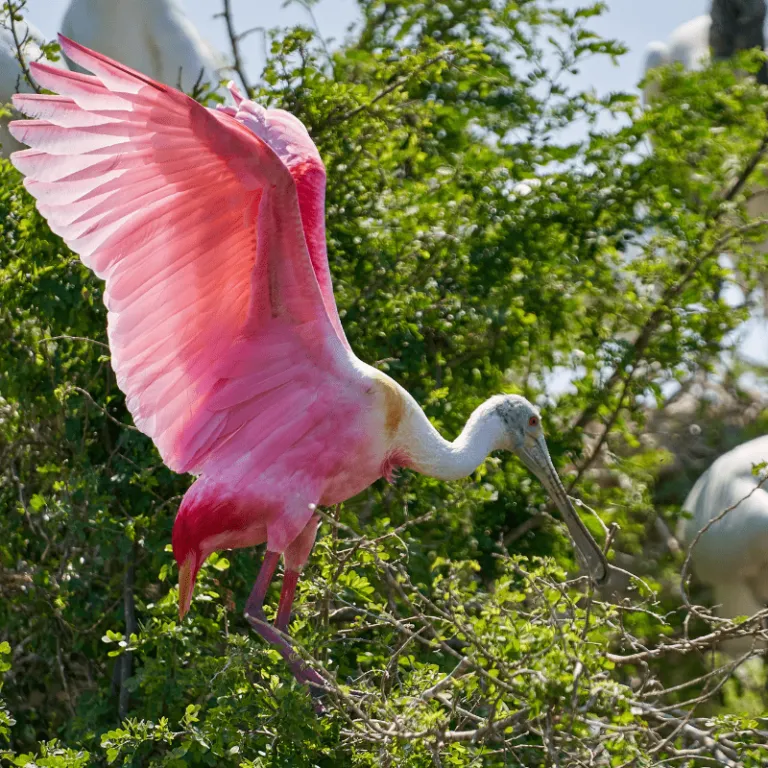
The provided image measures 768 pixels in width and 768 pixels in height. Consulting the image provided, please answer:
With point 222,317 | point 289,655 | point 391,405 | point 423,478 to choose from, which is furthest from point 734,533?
point 222,317

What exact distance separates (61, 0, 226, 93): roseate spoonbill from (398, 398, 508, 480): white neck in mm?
4117

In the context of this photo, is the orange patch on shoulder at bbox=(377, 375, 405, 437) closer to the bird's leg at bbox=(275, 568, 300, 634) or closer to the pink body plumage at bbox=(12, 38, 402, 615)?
the pink body plumage at bbox=(12, 38, 402, 615)

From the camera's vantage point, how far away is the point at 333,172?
524 centimetres

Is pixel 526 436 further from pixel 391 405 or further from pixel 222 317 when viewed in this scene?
pixel 222 317

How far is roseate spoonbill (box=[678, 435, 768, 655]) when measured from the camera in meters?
7.33

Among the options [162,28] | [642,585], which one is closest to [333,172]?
[642,585]

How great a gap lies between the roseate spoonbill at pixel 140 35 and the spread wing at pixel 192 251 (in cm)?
374

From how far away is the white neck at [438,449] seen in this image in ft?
14.1

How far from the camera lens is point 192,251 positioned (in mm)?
3936

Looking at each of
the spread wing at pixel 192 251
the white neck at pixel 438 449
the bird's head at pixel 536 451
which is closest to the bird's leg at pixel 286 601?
the spread wing at pixel 192 251

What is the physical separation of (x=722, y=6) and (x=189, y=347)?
7.63 m

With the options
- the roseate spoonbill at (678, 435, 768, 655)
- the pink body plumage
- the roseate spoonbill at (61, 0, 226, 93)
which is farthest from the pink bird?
the roseate spoonbill at (61, 0, 226, 93)

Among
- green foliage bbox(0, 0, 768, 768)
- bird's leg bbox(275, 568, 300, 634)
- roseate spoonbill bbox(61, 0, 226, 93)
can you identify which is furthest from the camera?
roseate spoonbill bbox(61, 0, 226, 93)

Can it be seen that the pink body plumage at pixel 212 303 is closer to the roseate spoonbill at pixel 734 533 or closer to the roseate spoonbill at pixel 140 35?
Result: the roseate spoonbill at pixel 734 533
